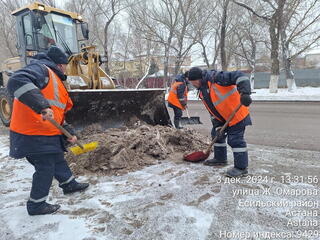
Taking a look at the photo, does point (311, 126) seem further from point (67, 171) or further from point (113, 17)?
point (113, 17)

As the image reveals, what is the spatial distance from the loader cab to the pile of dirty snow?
102 inches

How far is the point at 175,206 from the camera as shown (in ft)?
8.76

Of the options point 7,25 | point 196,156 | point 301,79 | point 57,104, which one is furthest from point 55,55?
point 301,79

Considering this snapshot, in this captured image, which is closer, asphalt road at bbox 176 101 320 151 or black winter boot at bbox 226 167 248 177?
black winter boot at bbox 226 167 248 177

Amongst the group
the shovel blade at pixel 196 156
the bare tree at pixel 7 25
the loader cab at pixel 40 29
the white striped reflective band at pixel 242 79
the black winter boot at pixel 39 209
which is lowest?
the black winter boot at pixel 39 209

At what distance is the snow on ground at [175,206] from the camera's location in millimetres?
2262

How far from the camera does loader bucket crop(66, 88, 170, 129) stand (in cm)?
484

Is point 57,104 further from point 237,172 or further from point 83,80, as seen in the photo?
point 83,80

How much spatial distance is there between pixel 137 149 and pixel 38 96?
6.93ft

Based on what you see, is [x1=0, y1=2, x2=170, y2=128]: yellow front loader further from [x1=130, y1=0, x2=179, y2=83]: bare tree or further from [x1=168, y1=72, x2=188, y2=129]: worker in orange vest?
[x1=130, y1=0, x2=179, y2=83]: bare tree

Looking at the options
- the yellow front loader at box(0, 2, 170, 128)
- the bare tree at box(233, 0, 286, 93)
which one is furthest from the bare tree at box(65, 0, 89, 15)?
the yellow front loader at box(0, 2, 170, 128)

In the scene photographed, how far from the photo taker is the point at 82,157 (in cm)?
392

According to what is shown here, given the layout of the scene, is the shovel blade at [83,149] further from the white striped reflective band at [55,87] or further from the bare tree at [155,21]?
the bare tree at [155,21]

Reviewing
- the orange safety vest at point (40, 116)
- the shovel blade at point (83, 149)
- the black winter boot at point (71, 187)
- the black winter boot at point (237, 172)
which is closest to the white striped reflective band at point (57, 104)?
the orange safety vest at point (40, 116)
